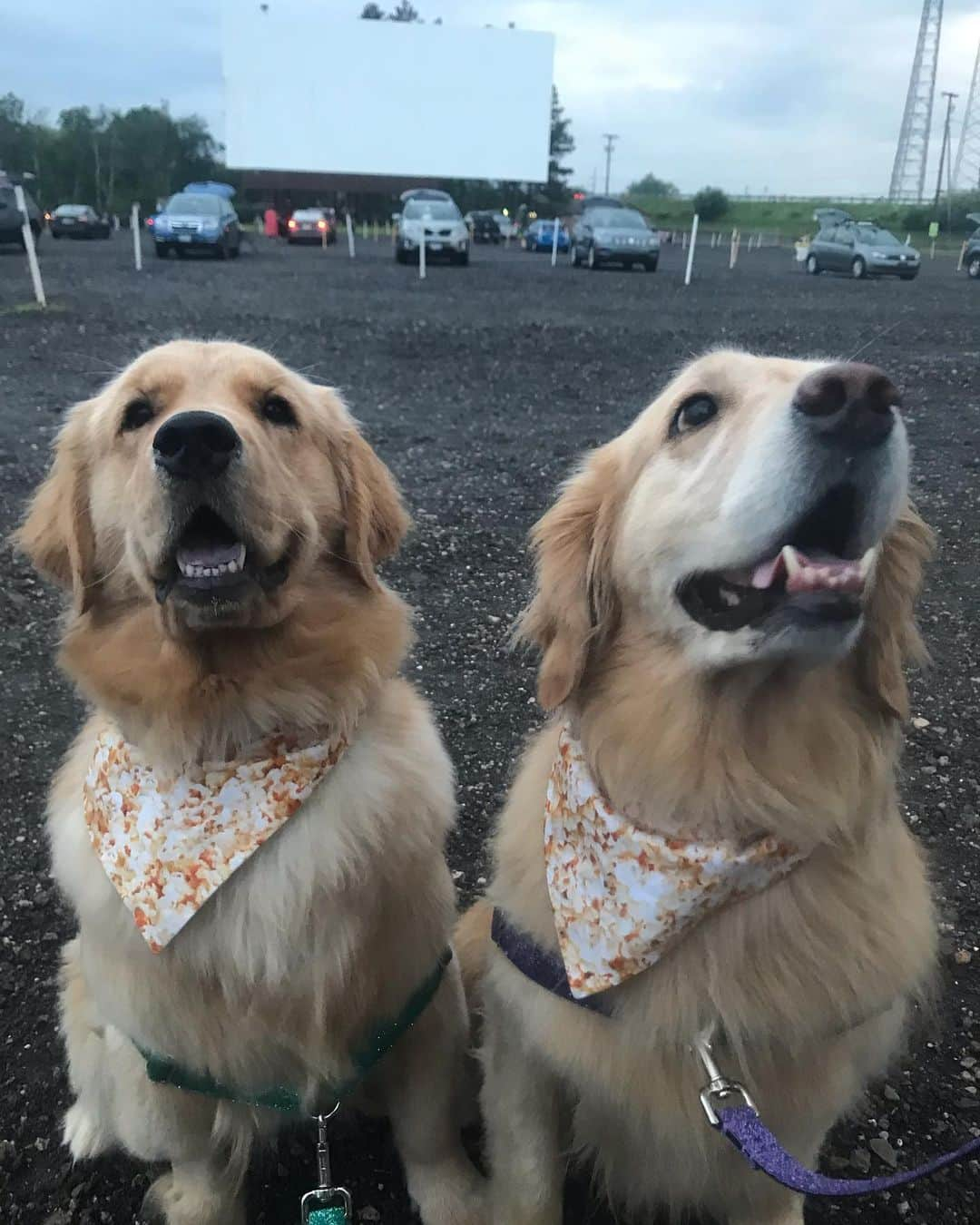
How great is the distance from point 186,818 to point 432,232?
24.6 meters

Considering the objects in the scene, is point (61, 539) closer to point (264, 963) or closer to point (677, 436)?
point (264, 963)

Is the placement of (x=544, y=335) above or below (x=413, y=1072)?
above

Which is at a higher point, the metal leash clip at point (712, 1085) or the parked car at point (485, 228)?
the parked car at point (485, 228)

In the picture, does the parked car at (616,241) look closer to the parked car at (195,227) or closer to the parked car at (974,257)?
the parked car at (974,257)

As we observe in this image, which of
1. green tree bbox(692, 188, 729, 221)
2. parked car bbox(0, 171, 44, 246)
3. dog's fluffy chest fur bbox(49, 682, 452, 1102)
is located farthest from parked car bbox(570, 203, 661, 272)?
green tree bbox(692, 188, 729, 221)

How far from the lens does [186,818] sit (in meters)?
2.07

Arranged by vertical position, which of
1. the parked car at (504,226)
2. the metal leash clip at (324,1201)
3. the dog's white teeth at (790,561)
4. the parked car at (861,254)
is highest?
the parked car at (504,226)

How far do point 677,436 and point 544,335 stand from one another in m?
11.5

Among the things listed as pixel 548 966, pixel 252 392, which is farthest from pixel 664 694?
pixel 252 392

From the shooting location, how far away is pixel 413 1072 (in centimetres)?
229

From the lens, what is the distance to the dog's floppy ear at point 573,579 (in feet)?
6.64

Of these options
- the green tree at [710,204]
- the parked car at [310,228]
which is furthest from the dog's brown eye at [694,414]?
the green tree at [710,204]

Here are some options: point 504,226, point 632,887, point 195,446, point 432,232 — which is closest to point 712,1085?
point 632,887

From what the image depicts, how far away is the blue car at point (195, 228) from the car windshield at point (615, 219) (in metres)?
9.54
